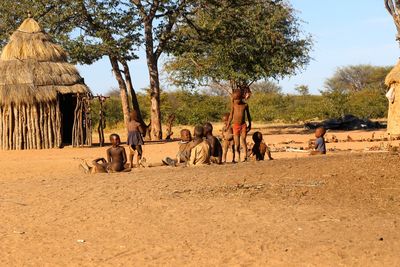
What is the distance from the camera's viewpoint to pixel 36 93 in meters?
20.6

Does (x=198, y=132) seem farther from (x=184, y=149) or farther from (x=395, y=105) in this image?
(x=395, y=105)

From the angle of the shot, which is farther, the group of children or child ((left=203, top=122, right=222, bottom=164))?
child ((left=203, top=122, right=222, bottom=164))

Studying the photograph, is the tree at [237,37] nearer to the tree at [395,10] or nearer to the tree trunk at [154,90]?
the tree trunk at [154,90]

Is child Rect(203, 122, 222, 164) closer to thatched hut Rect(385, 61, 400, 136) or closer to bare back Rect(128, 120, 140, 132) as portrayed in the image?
bare back Rect(128, 120, 140, 132)

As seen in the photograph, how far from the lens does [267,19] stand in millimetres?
26094

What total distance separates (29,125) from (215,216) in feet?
49.1

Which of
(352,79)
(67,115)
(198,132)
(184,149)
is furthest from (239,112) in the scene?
(352,79)

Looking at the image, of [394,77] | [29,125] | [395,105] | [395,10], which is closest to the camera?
[395,10]

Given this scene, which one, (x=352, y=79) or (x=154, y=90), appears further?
(x=352, y=79)

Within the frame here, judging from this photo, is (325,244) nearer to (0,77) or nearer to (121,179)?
(121,179)

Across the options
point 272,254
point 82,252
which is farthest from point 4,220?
point 272,254

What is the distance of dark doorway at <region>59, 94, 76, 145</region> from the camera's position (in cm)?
2301

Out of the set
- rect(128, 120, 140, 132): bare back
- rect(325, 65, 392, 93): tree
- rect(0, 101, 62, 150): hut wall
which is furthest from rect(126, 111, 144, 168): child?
rect(325, 65, 392, 93): tree

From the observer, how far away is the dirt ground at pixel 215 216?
18.2 feet
